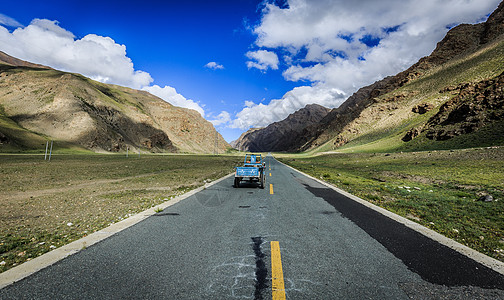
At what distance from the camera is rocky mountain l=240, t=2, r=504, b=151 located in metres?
39.8

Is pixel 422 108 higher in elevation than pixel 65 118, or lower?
higher

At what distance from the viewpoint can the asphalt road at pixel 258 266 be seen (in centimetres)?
286

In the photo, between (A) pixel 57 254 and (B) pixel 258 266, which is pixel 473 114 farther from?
(A) pixel 57 254

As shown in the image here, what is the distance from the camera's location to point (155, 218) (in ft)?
20.1

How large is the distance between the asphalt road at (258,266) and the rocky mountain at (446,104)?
1643 inches

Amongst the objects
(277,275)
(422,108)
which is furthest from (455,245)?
(422,108)

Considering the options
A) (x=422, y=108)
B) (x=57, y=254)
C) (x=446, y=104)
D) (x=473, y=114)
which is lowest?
(x=57, y=254)

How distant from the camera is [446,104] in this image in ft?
180

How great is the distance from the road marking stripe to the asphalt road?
6cm

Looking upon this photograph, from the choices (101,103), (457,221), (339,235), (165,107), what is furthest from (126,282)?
(165,107)

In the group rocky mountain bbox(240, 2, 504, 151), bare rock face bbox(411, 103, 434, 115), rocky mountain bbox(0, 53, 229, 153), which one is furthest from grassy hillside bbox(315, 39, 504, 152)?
rocky mountain bbox(0, 53, 229, 153)

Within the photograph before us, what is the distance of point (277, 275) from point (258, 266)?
16.1 inches

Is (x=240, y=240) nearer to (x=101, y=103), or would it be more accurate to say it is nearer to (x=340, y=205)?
(x=340, y=205)

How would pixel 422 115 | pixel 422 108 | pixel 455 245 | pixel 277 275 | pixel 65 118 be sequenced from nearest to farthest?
1. pixel 277 275
2. pixel 455 245
3. pixel 422 115
4. pixel 422 108
5. pixel 65 118
